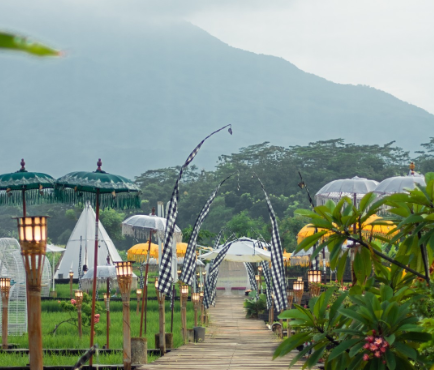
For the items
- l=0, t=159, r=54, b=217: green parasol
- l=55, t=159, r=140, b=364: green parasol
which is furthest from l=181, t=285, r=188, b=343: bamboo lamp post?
l=0, t=159, r=54, b=217: green parasol

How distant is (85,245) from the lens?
102 feet

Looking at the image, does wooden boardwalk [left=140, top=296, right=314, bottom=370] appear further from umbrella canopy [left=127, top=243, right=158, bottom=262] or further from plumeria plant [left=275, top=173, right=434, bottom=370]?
umbrella canopy [left=127, top=243, right=158, bottom=262]

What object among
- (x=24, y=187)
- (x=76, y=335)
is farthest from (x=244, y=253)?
(x=24, y=187)

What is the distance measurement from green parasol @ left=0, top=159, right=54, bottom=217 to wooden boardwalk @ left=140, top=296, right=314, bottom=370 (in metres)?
2.80

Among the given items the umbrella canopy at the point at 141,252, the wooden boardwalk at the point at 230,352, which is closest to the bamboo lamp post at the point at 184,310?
the wooden boardwalk at the point at 230,352

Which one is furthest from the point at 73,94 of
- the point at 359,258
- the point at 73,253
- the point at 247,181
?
the point at 359,258

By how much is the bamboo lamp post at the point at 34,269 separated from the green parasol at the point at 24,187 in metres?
4.29

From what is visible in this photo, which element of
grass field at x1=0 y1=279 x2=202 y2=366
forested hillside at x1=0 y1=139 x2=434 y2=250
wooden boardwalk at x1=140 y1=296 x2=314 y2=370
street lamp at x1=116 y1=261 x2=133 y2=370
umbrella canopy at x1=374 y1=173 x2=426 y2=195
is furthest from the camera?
forested hillside at x1=0 y1=139 x2=434 y2=250

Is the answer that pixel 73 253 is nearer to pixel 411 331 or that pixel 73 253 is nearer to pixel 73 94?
pixel 411 331

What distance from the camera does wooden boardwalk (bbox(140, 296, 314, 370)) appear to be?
7.36 metres

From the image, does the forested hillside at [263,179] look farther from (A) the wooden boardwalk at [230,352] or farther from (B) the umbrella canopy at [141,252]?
(A) the wooden boardwalk at [230,352]

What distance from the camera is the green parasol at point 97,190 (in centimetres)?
830

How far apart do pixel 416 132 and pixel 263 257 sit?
170 metres

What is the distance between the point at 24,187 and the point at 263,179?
4776 cm
